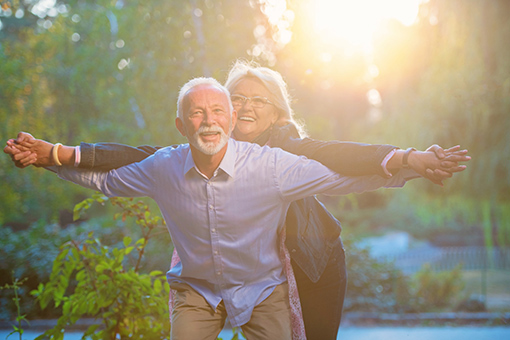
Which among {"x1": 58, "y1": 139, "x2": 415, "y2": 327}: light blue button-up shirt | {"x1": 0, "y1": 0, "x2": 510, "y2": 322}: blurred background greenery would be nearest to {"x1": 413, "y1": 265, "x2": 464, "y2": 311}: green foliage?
{"x1": 0, "y1": 0, "x2": 510, "y2": 322}: blurred background greenery

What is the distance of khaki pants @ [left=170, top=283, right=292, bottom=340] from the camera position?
7.35 ft

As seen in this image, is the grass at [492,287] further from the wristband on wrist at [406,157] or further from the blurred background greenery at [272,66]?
the wristband on wrist at [406,157]

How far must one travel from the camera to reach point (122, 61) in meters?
8.52

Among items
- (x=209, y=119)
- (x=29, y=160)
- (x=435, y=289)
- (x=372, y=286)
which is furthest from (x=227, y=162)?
(x=435, y=289)

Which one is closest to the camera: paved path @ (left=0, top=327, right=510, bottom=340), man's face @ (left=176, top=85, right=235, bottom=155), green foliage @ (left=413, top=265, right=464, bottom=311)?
man's face @ (left=176, top=85, right=235, bottom=155)

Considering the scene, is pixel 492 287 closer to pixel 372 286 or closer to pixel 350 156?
pixel 372 286

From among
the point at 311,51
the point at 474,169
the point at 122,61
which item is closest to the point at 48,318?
the point at 122,61

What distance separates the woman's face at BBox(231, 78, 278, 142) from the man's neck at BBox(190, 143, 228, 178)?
27.7 inches

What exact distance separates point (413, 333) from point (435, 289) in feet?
5.98

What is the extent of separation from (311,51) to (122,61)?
3.47 meters

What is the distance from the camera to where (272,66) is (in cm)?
610

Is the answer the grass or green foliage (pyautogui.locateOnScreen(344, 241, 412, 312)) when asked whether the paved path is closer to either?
green foliage (pyautogui.locateOnScreen(344, 241, 412, 312))

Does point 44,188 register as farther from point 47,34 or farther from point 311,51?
point 311,51

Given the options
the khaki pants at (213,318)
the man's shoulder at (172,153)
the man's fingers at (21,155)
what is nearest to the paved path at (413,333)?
the khaki pants at (213,318)
